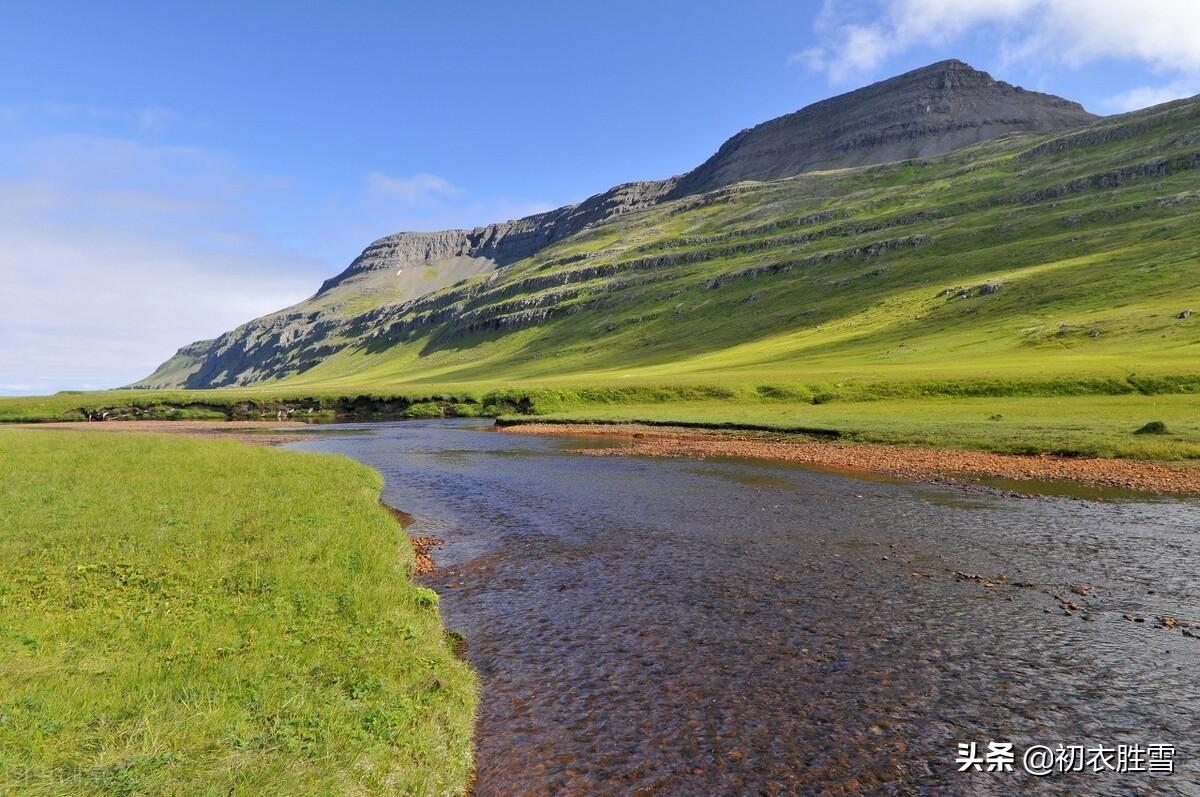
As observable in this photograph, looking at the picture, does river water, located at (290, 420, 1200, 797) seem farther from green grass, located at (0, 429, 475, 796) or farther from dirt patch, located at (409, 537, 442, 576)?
green grass, located at (0, 429, 475, 796)

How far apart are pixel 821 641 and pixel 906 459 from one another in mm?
35753

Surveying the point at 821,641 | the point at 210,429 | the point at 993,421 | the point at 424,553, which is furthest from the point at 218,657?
the point at 210,429

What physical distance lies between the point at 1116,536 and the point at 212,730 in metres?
33.9

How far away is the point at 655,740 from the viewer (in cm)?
1259

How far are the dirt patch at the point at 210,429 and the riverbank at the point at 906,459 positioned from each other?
46122 millimetres

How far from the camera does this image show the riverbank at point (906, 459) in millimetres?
37656

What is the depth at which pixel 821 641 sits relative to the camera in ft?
55.7

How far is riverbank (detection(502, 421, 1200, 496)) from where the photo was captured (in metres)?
37.7

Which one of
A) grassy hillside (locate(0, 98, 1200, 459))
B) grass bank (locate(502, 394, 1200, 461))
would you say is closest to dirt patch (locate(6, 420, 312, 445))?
grassy hillside (locate(0, 98, 1200, 459))

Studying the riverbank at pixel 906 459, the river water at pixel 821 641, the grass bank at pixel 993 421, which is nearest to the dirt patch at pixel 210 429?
the grass bank at pixel 993 421

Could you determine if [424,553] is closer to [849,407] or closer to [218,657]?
[218,657]

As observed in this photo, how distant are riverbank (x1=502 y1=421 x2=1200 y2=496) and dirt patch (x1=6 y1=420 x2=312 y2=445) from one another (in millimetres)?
46122

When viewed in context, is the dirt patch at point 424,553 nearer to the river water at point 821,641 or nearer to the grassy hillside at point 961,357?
the river water at point 821,641

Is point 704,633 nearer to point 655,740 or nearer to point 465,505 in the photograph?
point 655,740
